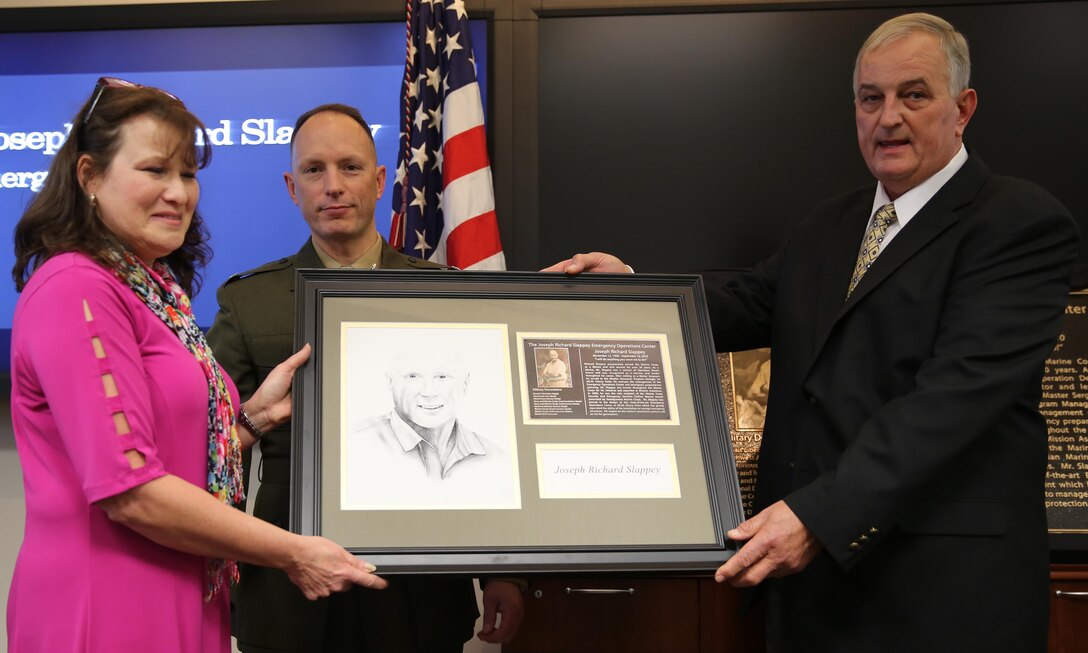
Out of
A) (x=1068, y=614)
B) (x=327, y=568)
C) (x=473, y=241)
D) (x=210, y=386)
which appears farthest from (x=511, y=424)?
(x=1068, y=614)

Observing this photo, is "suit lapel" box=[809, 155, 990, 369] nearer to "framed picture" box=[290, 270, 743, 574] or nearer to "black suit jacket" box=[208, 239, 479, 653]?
"framed picture" box=[290, 270, 743, 574]

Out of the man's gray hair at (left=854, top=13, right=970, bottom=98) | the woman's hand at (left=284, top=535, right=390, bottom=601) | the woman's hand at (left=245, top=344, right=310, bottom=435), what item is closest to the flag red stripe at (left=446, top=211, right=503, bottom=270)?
the woman's hand at (left=245, top=344, right=310, bottom=435)

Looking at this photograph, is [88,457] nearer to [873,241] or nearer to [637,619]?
[873,241]

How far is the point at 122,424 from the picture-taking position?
153 centimetres

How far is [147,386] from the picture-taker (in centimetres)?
162

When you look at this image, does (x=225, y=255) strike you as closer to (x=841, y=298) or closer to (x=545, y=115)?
(x=545, y=115)

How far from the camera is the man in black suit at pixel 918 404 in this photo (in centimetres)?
183

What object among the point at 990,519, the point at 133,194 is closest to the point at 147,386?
the point at 133,194

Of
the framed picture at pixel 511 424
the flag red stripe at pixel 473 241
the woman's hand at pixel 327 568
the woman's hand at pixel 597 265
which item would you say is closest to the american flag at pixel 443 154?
the flag red stripe at pixel 473 241

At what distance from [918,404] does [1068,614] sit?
1.36 metres

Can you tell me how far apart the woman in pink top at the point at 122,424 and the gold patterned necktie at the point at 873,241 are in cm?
118

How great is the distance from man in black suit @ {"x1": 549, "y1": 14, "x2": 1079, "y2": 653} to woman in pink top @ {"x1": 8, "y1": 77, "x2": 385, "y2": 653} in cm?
91

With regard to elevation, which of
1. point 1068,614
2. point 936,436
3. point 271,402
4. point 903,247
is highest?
point 903,247

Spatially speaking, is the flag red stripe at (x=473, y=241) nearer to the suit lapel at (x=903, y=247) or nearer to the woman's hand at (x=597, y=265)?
the woman's hand at (x=597, y=265)
